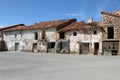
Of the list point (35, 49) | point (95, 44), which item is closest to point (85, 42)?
point (95, 44)

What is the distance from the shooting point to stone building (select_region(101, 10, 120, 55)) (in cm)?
3681

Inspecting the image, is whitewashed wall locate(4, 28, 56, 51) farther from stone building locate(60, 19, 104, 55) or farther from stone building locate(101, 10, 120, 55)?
stone building locate(101, 10, 120, 55)

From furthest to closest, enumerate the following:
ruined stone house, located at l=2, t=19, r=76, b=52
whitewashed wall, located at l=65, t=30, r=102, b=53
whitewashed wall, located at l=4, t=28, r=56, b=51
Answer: whitewashed wall, located at l=4, t=28, r=56, b=51, ruined stone house, located at l=2, t=19, r=76, b=52, whitewashed wall, located at l=65, t=30, r=102, b=53

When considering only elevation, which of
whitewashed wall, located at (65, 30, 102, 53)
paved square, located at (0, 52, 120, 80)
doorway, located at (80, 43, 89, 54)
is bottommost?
paved square, located at (0, 52, 120, 80)

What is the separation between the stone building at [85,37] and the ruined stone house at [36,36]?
2748 mm

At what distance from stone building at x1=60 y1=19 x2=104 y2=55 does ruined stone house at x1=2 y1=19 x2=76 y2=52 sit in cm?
275

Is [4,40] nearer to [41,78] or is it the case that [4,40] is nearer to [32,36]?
[32,36]

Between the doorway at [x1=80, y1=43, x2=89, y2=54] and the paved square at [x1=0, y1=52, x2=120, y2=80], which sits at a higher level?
the doorway at [x1=80, y1=43, x2=89, y2=54]

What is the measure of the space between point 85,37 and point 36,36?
42.4ft

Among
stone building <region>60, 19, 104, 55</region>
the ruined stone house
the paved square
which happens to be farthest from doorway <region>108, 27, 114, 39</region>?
the paved square

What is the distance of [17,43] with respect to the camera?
5538 cm

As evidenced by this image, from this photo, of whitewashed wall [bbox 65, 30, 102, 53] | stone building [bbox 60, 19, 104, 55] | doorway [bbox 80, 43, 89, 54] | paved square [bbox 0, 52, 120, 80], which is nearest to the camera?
paved square [bbox 0, 52, 120, 80]

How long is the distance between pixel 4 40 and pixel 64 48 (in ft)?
65.4

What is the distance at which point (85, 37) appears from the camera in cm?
4112
